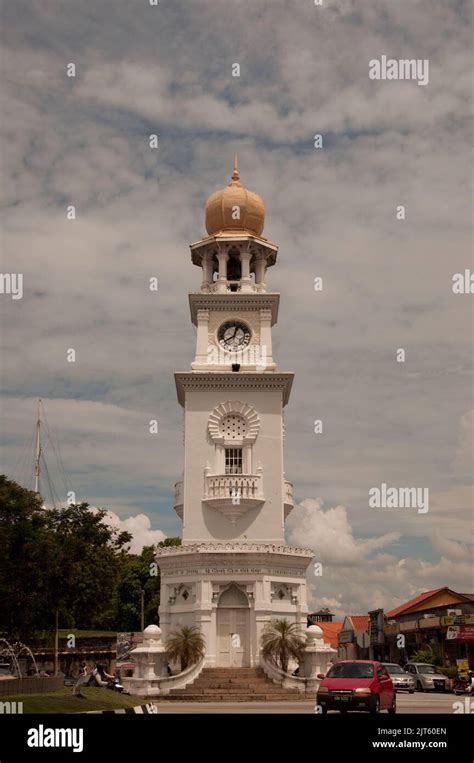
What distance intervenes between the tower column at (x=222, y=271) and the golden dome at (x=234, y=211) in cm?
177

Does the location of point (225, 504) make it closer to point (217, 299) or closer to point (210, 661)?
point (210, 661)

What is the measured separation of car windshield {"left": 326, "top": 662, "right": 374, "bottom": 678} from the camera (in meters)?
24.8

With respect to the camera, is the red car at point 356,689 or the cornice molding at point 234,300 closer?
the red car at point 356,689

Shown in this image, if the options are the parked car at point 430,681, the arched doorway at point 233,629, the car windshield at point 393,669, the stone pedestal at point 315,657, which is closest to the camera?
the stone pedestal at point 315,657

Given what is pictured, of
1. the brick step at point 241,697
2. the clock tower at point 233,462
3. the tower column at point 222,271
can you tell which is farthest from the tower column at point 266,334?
A: the brick step at point 241,697

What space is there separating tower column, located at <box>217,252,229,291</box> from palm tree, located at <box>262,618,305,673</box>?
19.5 meters

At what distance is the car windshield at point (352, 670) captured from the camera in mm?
24844

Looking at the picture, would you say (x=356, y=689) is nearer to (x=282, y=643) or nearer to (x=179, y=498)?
(x=282, y=643)

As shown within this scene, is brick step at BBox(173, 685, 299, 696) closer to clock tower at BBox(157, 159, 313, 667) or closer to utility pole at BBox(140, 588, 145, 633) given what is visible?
clock tower at BBox(157, 159, 313, 667)

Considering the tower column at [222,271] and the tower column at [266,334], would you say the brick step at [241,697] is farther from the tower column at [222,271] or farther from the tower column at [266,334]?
the tower column at [222,271]

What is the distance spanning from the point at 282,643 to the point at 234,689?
3150mm

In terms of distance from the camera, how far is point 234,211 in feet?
176

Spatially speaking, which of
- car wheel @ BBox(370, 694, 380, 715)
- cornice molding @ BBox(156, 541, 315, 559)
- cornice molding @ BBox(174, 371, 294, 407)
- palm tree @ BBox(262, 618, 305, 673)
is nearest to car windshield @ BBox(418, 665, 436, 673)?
palm tree @ BBox(262, 618, 305, 673)
